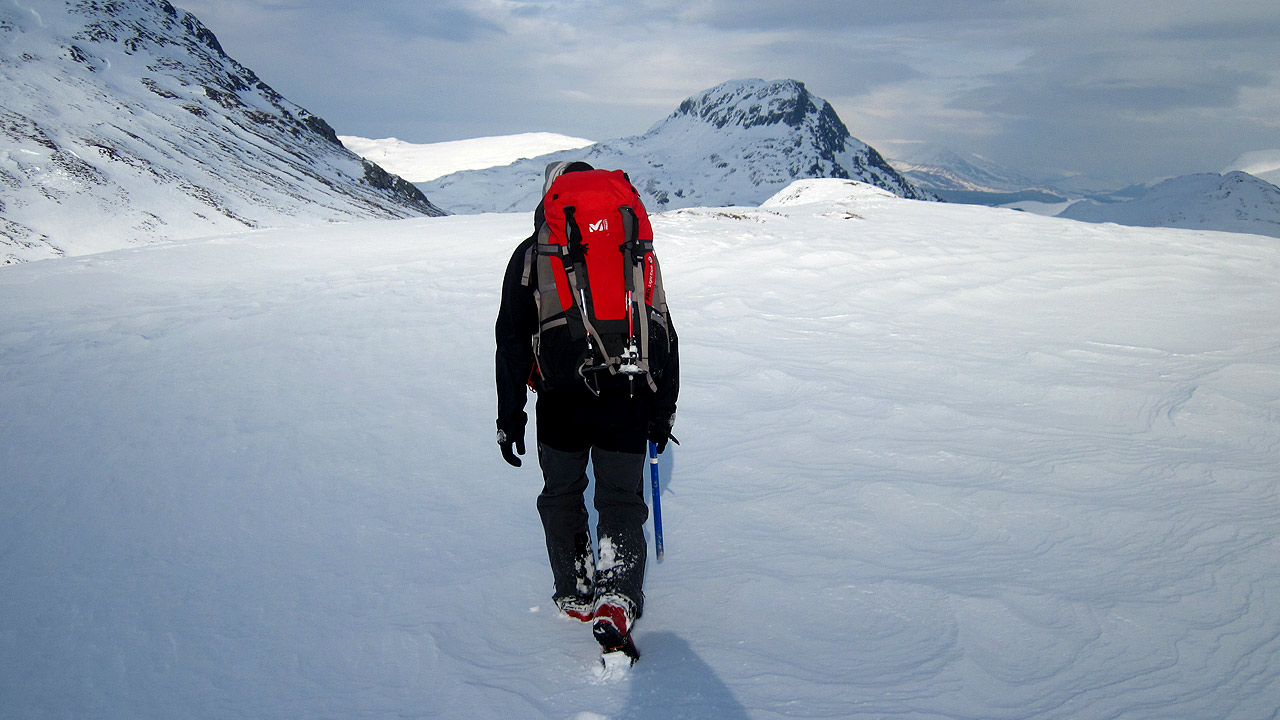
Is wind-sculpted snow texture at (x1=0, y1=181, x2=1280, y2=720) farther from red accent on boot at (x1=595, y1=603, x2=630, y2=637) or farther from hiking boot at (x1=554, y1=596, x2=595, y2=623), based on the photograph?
red accent on boot at (x1=595, y1=603, x2=630, y2=637)

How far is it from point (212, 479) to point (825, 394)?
4.78 metres

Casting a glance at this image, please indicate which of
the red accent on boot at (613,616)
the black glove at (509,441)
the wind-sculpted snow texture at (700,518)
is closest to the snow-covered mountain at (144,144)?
the wind-sculpted snow texture at (700,518)

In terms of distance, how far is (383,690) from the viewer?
265 centimetres

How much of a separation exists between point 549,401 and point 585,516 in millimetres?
575

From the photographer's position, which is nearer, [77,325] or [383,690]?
[383,690]

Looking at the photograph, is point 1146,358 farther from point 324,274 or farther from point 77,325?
point 77,325

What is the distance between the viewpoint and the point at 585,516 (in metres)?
3.04

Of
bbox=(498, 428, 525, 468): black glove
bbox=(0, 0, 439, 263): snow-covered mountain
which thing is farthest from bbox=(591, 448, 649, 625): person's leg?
bbox=(0, 0, 439, 263): snow-covered mountain

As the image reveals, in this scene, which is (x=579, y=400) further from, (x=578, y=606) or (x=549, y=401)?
(x=578, y=606)

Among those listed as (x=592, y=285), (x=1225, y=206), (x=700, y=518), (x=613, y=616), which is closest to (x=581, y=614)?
(x=613, y=616)

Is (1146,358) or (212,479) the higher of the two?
(1146,358)

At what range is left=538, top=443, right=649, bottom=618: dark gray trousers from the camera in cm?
290

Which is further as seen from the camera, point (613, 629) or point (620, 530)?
point (620, 530)

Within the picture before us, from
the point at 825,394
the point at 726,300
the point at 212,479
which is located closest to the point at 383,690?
the point at 212,479
